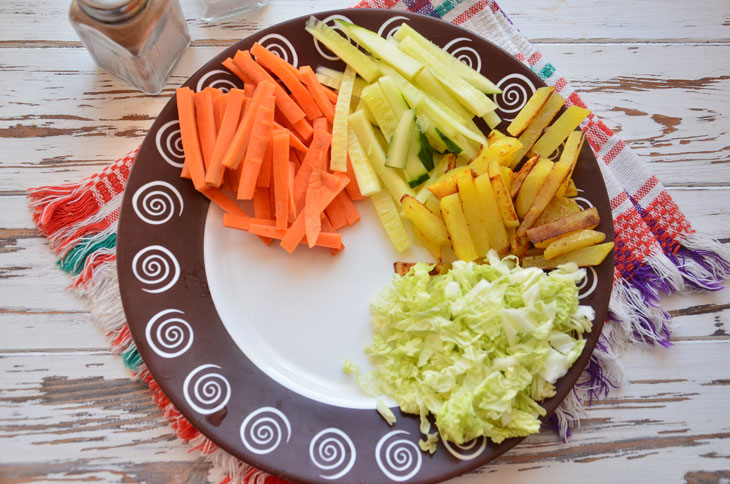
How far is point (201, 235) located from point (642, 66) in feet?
6.31

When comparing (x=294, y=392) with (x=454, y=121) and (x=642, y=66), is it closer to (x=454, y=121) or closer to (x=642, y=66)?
(x=454, y=121)

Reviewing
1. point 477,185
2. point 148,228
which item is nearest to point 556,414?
point 477,185

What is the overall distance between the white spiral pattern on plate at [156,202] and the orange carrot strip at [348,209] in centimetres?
56

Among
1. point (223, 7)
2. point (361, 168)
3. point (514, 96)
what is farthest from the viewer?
point (223, 7)

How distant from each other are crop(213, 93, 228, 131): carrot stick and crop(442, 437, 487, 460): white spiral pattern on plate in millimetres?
1317

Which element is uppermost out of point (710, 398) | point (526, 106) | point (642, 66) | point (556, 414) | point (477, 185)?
point (642, 66)

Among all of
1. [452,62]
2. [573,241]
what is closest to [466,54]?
[452,62]

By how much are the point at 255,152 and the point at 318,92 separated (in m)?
0.33

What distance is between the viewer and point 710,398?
7.31ft

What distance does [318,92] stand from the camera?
211 centimetres

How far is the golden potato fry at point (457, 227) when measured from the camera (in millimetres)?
2008

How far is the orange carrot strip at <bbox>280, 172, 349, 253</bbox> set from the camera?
2027 mm

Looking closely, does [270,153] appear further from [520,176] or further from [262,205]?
[520,176]

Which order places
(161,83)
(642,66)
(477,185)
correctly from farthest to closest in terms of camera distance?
1. (642,66)
2. (161,83)
3. (477,185)
